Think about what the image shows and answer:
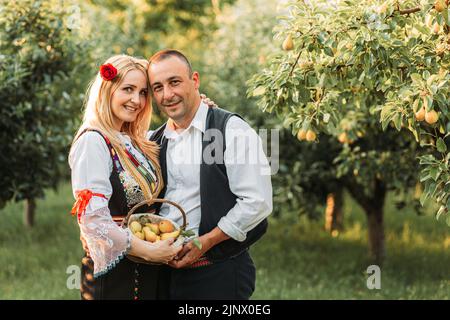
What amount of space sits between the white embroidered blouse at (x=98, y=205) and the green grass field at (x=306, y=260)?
358 cm

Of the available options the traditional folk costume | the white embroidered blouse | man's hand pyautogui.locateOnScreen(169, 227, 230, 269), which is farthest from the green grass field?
the white embroidered blouse

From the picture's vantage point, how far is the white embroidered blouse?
3.23 metres

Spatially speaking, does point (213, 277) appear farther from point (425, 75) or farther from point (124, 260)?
point (425, 75)

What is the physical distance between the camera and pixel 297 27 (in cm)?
370

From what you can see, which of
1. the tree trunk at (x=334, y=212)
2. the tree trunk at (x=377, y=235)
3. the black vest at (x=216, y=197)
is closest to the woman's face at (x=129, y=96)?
the black vest at (x=216, y=197)

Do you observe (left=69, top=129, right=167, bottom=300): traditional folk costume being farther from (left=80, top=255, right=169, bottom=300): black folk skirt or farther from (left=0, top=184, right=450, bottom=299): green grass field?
(left=0, top=184, right=450, bottom=299): green grass field

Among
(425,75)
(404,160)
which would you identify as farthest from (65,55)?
(425,75)

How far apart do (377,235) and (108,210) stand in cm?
547

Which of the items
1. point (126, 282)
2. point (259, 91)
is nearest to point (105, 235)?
point (126, 282)

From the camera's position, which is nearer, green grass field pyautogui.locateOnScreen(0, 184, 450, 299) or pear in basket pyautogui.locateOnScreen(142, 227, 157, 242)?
pear in basket pyautogui.locateOnScreen(142, 227, 157, 242)

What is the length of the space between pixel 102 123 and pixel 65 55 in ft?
10.3

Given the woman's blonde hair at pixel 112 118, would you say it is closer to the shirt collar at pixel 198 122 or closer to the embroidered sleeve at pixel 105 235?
the shirt collar at pixel 198 122

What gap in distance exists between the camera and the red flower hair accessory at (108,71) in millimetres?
3445

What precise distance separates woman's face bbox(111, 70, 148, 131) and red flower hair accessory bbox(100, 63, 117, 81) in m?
0.07
